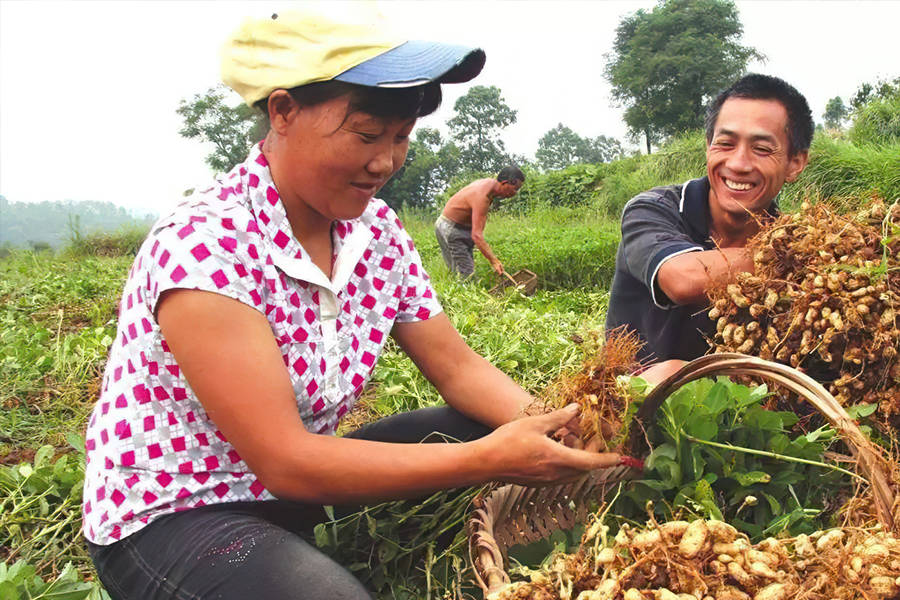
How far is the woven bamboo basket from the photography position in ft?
3.49

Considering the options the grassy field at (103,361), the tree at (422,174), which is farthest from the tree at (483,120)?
the grassy field at (103,361)

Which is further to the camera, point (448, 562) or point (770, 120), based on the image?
point (770, 120)

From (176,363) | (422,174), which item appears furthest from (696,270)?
(422,174)

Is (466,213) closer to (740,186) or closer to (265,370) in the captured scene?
(740,186)

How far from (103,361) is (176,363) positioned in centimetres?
290

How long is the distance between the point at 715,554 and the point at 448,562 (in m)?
0.71

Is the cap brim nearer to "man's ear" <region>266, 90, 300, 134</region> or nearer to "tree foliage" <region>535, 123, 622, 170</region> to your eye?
"man's ear" <region>266, 90, 300, 134</region>

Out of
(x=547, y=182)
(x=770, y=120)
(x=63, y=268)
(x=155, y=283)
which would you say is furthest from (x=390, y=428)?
(x=547, y=182)

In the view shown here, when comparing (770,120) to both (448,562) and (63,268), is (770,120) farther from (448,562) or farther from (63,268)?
(63,268)

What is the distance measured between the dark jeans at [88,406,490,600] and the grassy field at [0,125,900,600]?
29 centimetres

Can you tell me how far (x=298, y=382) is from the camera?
140 cm

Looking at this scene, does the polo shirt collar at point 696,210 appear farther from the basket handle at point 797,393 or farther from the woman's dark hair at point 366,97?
the woman's dark hair at point 366,97

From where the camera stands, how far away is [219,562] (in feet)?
3.96

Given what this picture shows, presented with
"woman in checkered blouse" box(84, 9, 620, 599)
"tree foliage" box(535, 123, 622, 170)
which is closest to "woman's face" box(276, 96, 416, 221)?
"woman in checkered blouse" box(84, 9, 620, 599)
